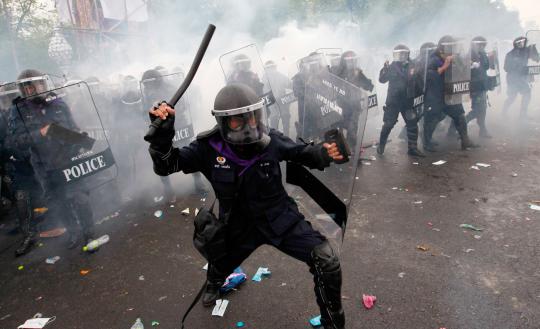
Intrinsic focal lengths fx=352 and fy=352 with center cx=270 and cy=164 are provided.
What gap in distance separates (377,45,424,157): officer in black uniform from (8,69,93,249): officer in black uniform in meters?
5.58

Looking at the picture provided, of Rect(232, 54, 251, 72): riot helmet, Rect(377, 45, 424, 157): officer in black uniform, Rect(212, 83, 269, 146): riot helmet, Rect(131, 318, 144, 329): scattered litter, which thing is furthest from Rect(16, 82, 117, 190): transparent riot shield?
Rect(377, 45, 424, 157): officer in black uniform

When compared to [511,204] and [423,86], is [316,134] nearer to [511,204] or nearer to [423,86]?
[511,204]

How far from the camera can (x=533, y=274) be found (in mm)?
3209

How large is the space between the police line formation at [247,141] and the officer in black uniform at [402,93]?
20mm

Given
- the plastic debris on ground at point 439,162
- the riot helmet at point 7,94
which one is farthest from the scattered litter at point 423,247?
the riot helmet at point 7,94

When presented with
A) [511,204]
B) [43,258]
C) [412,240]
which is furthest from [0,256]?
[511,204]

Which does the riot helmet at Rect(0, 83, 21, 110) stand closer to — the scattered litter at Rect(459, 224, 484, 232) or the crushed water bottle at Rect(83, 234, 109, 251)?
the crushed water bottle at Rect(83, 234, 109, 251)

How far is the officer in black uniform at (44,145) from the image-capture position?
443 centimetres

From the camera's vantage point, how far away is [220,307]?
10.4 ft

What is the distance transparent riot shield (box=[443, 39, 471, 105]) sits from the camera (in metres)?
6.63

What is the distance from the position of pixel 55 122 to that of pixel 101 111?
2431 mm

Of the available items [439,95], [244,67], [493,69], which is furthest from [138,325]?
[493,69]

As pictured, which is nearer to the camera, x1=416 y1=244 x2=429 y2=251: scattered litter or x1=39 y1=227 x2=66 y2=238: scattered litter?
x1=416 y1=244 x2=429 y2=251: scattered litter

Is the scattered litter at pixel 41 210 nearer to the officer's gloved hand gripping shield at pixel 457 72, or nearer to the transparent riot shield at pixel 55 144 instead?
the transparent riot shield at pixel 55 144
